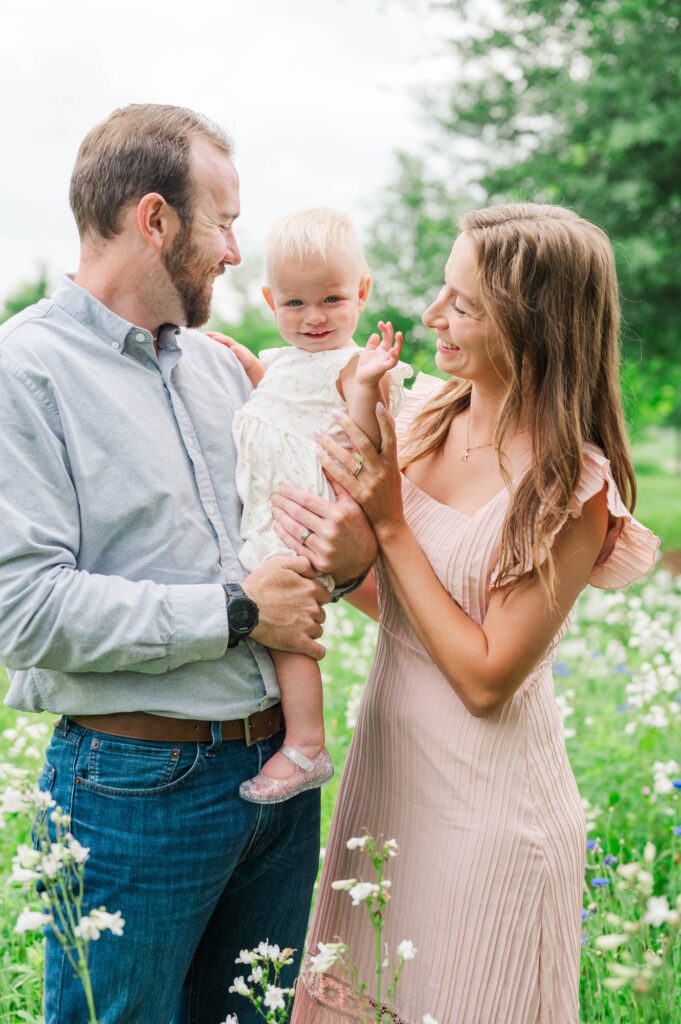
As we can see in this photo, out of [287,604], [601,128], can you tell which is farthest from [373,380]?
[601,128]

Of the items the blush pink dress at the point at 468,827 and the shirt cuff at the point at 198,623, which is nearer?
the shirt cuff at the point at 198,623

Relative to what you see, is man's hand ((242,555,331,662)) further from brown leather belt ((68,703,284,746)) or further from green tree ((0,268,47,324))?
green tree ((0,268,47,324))

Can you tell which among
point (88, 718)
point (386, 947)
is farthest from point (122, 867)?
point (386, 947)

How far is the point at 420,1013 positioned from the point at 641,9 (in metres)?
10.4

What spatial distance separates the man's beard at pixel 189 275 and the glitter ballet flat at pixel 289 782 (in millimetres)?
1106

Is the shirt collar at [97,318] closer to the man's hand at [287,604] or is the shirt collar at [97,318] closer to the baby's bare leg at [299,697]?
the man's hand at [287,604]

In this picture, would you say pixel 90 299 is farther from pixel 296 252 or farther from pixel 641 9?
pixel 641 9

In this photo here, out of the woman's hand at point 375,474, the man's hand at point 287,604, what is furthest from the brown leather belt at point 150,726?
the woman's hand at point 375,474

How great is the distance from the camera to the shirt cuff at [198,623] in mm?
2232

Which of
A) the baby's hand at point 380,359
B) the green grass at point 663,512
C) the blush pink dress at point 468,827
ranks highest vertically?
the baby's hand at point 380,359

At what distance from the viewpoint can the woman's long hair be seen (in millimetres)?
2492

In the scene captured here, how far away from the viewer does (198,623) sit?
2.25 metres

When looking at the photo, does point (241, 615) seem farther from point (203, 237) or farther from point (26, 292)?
point (26, 292)

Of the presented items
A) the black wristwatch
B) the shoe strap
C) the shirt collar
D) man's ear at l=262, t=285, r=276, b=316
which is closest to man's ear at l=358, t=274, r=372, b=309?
man's ear at l=262, t=285, r=276, b=316
